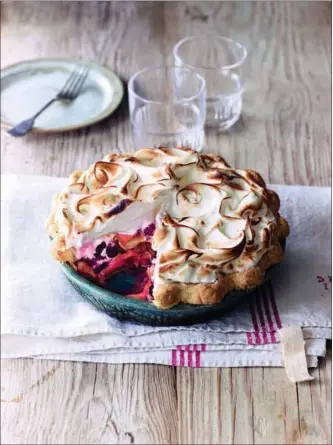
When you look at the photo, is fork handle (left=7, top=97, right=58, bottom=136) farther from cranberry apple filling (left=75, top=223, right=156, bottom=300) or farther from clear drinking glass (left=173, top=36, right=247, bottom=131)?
cranberry apple filling (left=75, top=223, right=156, bottom=300)

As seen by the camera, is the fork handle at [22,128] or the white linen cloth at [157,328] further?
the fork handle at [22,128]

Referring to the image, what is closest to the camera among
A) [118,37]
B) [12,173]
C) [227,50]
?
[12,173]

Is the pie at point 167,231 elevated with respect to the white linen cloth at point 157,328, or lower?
elevated

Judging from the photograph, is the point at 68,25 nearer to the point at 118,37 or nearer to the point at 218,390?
the point at 118,37

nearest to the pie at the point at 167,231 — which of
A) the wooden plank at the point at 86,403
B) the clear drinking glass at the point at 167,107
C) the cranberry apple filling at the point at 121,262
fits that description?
the cranberry apple filling at the point at 121,262

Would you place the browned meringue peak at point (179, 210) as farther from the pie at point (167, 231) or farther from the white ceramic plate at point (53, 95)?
the white ceramic plate at point (53, 95)

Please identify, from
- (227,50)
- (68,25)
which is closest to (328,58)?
(227,50)

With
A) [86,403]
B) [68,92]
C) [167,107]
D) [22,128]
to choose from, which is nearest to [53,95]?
[68,92]
